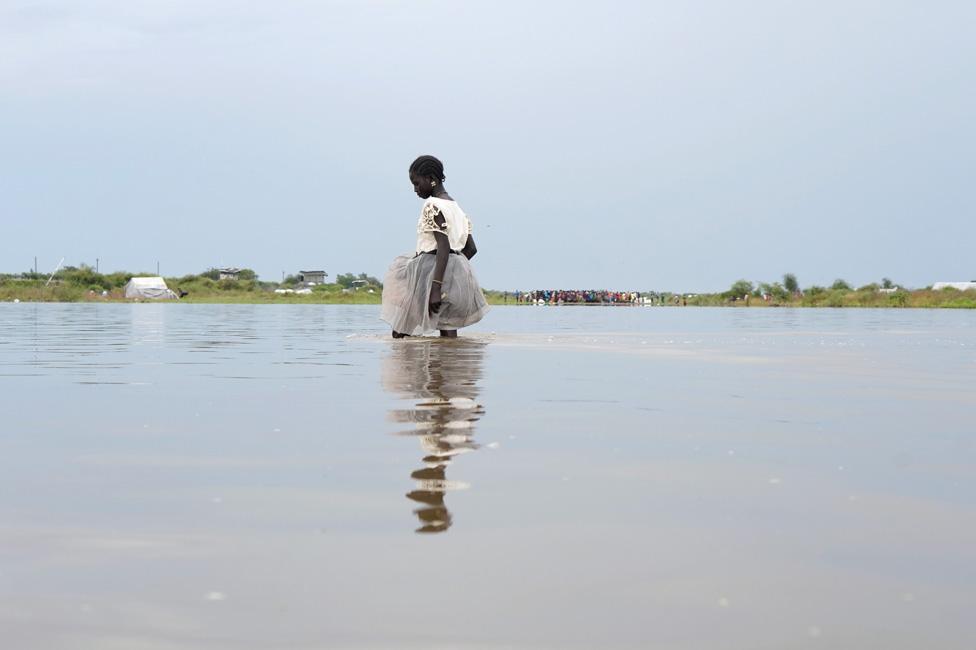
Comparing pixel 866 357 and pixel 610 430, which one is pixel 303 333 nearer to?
pixel 866 357

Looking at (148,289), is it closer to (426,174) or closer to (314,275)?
(314,275)

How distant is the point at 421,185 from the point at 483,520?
10.6 meters

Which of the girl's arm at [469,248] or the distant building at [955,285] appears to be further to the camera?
the distant building at [955,285]

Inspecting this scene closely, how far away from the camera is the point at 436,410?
5.21 meters

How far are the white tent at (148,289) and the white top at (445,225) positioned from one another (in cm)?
5961

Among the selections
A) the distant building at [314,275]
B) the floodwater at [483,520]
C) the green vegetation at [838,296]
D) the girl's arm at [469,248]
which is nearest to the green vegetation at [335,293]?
the green vegetation at [838,296]

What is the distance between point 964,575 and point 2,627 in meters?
1.96

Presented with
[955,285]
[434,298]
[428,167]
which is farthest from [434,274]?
[955,285]

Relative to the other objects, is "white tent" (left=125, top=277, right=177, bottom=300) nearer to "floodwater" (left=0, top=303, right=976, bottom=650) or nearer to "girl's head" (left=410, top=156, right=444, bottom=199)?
"girl's head" (left=410, top=156, right=444, bottom=199)

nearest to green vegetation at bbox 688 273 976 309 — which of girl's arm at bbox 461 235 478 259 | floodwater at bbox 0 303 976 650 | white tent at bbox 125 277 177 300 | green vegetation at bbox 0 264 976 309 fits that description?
green vegetation at bbox 0 264 976 309

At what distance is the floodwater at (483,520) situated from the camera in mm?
1955

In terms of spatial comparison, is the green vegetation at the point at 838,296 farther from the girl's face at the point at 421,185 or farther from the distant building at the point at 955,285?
the girl's face at the point at 421,185

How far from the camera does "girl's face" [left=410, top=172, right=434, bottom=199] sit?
42.6ft

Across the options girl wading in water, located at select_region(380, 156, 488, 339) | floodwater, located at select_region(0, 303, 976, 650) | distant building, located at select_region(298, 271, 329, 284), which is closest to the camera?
floodwater, located at select_region(0, 303, 976, 650)
